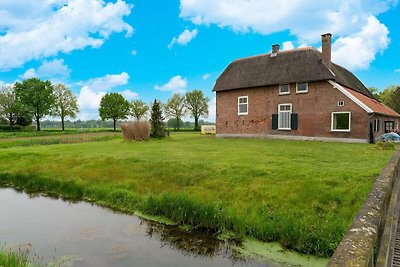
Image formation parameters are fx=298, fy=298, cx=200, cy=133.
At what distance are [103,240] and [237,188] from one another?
4.40 metres

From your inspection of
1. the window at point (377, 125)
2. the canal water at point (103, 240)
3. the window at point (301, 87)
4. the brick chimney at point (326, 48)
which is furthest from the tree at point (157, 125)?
the canal water at point (103, 240)

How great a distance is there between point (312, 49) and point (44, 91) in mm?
54159

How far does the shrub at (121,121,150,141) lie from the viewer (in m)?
26.1

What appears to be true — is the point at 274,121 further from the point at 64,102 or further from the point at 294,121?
the point at 64,102

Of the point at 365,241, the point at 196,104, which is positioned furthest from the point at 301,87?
the point at 196,104

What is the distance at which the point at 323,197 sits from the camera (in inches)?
328

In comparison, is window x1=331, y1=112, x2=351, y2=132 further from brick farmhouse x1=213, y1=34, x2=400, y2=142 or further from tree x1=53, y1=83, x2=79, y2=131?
tree x1=53, y1=83, x2=79, y2=131

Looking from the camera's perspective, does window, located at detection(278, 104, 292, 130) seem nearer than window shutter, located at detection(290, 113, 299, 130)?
No

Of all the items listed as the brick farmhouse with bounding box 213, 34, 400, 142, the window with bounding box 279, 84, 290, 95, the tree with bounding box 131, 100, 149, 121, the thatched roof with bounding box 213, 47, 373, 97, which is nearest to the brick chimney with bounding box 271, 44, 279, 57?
the brick farmhouse with bounding box 213, 34, 400, 142

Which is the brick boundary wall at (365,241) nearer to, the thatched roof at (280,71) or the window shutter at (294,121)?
the thatched roof at (280,71)

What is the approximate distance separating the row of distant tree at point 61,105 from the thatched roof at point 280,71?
3393 centimetres

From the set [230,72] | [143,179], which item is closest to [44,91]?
[230,72]

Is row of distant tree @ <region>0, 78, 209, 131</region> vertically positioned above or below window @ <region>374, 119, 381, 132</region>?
above

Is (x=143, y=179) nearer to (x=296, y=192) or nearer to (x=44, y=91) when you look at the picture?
(x=296, y=192)
